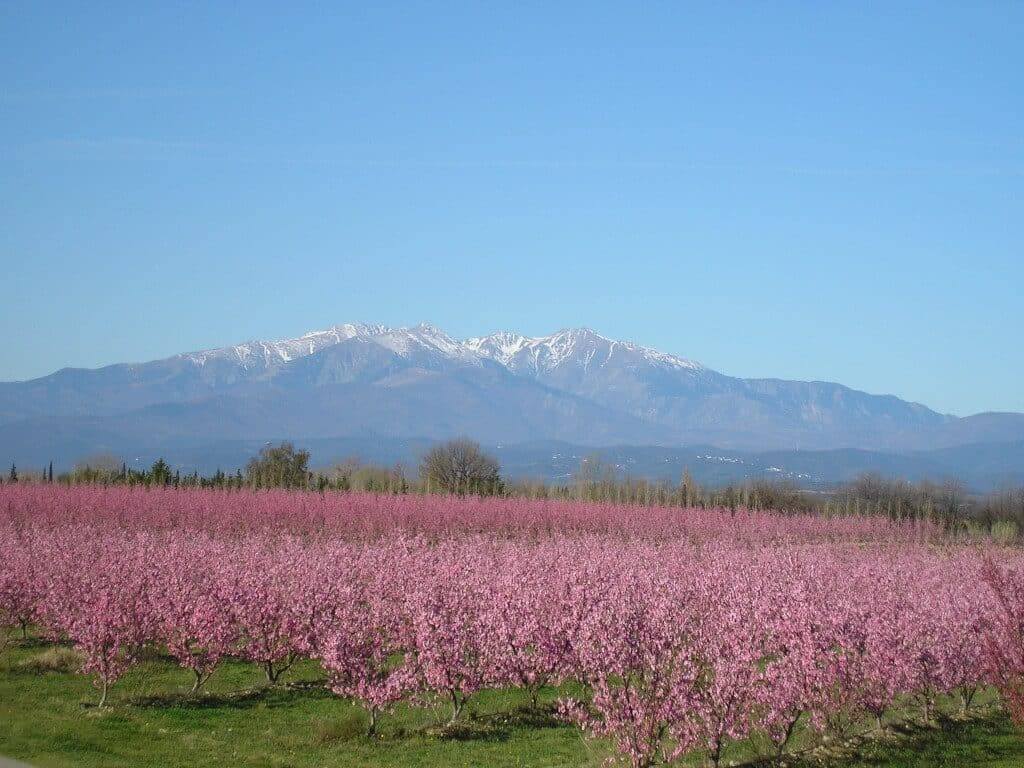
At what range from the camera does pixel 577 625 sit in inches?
522

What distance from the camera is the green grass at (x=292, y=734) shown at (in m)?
10.9

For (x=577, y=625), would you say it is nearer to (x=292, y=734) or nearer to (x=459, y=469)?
(x=292, y=734)

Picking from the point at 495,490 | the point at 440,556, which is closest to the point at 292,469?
the point at 495,490

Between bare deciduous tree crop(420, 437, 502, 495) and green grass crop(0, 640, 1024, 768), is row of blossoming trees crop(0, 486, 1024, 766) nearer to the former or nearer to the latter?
green grass crop(0, 640, 1024, 768)

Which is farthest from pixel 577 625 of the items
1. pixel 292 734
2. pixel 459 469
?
pixel 459 469

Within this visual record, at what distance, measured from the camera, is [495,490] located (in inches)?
1725

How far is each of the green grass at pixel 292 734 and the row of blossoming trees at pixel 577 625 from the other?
0.31m

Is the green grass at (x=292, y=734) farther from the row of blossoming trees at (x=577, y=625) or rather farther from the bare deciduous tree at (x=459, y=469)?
the bare deciduous tree at (x=459, y=469)

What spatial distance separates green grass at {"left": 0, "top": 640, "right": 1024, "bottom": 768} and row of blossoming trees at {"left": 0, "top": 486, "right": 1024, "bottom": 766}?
0.31m

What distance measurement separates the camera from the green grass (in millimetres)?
10914

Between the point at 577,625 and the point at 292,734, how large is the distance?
3.18 m

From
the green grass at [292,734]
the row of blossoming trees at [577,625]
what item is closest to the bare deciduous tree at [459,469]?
the row of blossoming trees at [577,625]

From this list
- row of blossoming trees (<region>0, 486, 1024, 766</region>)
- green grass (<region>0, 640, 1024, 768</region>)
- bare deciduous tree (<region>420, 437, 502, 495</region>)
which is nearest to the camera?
row of blossoming trees (<region>0, 486, 1024, 766</region>)

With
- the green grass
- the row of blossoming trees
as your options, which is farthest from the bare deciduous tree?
the green grass
